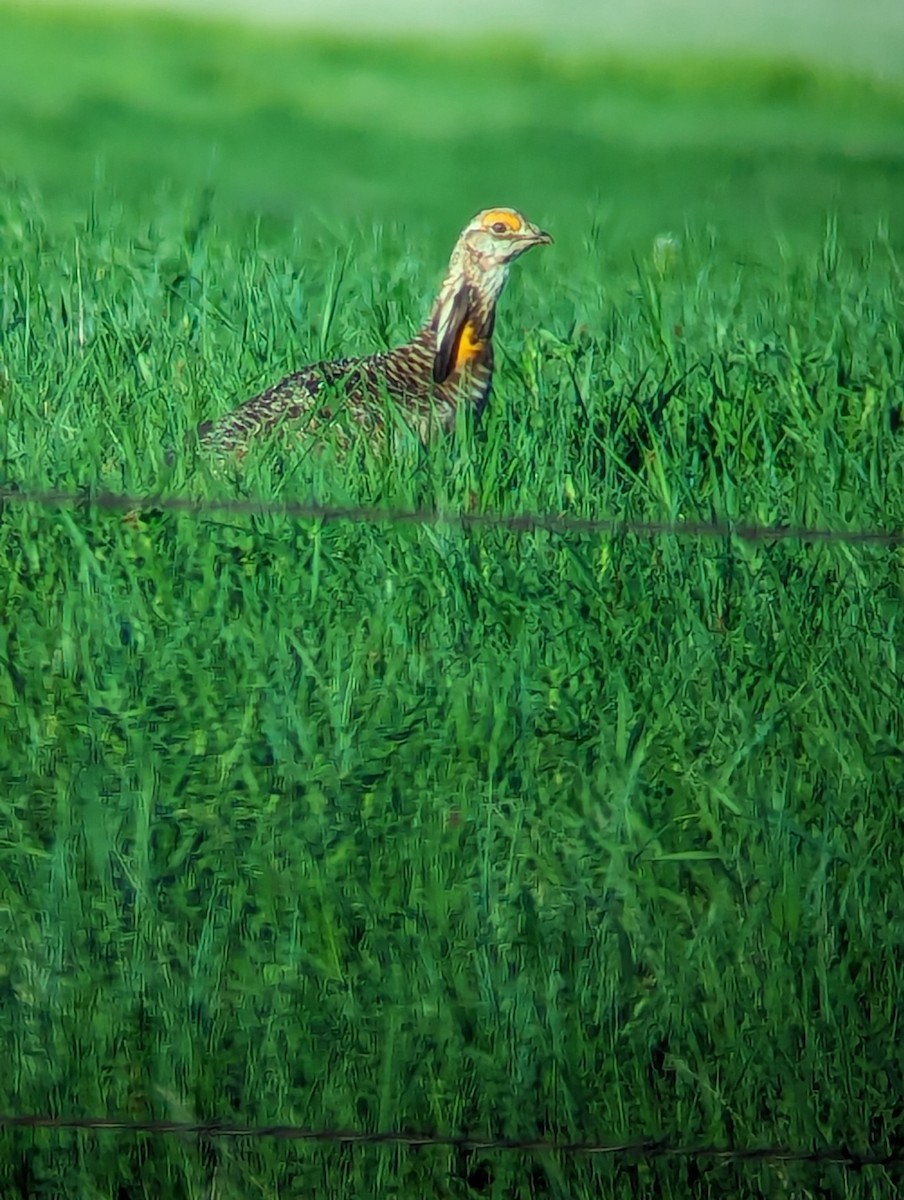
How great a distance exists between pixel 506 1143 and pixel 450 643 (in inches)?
25.8

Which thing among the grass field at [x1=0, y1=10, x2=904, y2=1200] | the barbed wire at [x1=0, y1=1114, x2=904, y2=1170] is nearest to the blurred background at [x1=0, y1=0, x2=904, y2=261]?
the grass field at [x1=0, y1=10, x2=904, y2=1200]

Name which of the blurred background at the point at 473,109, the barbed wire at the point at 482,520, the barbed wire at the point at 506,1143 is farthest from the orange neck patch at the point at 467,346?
the barbed wire at the point at 506,1143

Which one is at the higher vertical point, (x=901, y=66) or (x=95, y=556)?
(x=901, y=66)

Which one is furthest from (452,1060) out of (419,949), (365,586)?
(365,586)

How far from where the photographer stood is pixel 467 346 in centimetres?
275

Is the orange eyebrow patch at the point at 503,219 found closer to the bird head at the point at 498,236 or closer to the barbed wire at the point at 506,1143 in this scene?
the bird head at the point at 498,236

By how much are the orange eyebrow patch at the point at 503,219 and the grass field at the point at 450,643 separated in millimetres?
30

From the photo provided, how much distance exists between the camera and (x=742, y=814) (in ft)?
8.11

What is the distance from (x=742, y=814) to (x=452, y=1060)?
48cm

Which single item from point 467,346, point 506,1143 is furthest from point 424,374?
point 506,1143

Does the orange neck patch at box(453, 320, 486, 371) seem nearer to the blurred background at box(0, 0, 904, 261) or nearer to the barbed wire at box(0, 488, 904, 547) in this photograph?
the blurred background at box(0, 0, 904, 261)

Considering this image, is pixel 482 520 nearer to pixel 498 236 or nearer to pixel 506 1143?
pixel 498 236

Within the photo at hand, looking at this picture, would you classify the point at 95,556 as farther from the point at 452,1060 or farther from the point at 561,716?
the point at 452,1060

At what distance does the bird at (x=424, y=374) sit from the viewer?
2699 mm
